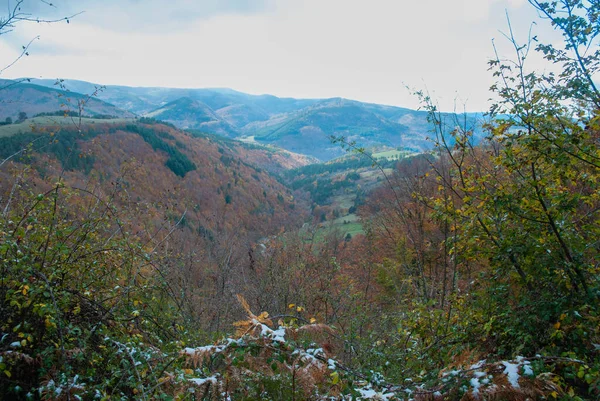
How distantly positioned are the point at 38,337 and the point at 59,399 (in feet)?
2.33

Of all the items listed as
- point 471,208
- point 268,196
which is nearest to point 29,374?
point 471,208

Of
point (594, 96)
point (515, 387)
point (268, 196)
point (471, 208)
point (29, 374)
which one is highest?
point (594, 96)

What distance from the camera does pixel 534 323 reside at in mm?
3510

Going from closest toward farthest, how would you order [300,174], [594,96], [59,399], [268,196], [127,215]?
[59,399] < [594,96] < [127,215] < [268,196] < [300,174]

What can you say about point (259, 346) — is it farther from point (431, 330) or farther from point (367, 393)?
point (431, 330)

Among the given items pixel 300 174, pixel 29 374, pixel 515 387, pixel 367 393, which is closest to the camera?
pixel 515 387

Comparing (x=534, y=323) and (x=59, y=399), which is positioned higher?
(x=534, y=323)

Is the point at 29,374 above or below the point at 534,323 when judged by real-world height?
below

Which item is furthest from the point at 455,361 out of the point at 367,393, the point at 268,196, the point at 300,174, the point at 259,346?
the point at 300,174

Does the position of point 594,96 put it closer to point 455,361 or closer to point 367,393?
point 455,361

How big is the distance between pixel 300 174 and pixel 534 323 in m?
177

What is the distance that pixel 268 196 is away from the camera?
367 feet

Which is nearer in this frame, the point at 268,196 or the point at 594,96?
the point at 594,96

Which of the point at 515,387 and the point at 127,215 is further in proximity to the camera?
the point at 127,215
